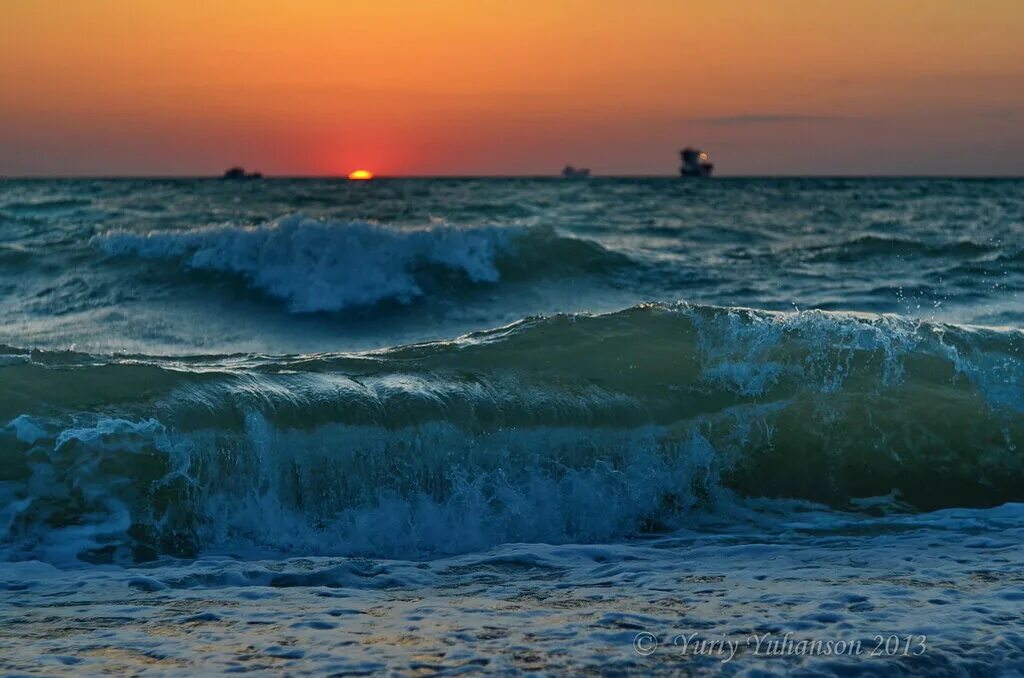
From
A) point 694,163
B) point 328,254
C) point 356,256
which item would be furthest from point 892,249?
point 694,163

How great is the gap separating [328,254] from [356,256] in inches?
18.5

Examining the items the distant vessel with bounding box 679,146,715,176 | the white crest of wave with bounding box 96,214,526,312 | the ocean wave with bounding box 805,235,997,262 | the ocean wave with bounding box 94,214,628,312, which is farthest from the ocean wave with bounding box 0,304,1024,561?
the distant vessel with bounding box 679,146,715,176

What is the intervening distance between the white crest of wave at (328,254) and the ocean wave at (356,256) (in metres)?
0.02

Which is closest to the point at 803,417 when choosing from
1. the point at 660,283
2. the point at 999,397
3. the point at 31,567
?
the point at 999,397

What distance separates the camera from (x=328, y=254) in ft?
54.5

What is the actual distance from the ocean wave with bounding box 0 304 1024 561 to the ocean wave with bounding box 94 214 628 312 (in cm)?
640

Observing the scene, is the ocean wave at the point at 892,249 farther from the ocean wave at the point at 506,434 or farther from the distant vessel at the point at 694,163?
the distant vessel at the point at 694,163

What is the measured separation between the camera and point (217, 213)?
3253 cm

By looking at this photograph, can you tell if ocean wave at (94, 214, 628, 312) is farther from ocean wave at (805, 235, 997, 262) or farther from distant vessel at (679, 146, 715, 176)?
distant vessel at (679, 146, 715, 176)

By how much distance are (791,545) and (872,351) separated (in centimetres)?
310

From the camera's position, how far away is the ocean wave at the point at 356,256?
1570cm

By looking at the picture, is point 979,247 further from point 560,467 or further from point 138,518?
point 138,518

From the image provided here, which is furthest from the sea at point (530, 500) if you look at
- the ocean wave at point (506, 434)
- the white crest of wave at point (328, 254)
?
the white crest of wave at point (328, 254)

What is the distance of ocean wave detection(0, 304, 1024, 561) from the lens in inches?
245
